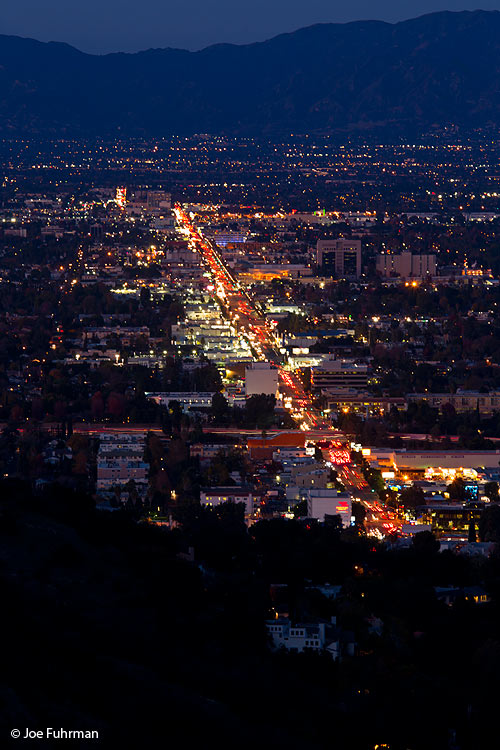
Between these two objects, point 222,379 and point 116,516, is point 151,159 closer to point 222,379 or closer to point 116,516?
point 222,379

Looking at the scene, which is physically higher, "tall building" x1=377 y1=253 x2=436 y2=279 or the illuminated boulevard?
"tall building" x1=377 y1=253 x2=436 y2=279

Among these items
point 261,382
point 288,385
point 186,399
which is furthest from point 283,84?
point 186,399

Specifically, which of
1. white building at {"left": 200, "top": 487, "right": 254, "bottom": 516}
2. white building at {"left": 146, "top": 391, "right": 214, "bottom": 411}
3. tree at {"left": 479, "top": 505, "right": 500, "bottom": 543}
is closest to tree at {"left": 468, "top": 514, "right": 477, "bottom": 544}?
tree at {"left": 479, "top": 505, "right": 500, "bottom": 543}

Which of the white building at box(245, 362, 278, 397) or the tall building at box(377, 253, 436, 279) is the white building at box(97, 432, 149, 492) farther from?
the tall building at box(377, 253, 436, 279)

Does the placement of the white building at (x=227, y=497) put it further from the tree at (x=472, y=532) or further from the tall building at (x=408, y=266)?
the tall building at (x=408, y=266)

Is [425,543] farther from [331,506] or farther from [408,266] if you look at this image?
[408,266]

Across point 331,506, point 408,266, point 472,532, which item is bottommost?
point 472,532

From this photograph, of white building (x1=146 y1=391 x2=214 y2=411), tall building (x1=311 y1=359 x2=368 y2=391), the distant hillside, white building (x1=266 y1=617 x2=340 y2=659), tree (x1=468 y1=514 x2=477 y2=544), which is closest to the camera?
white building (x1=266 y1=617 x2=340 y2=659)

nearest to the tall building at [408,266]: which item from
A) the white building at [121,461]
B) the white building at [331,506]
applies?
the white building at [121,461]
